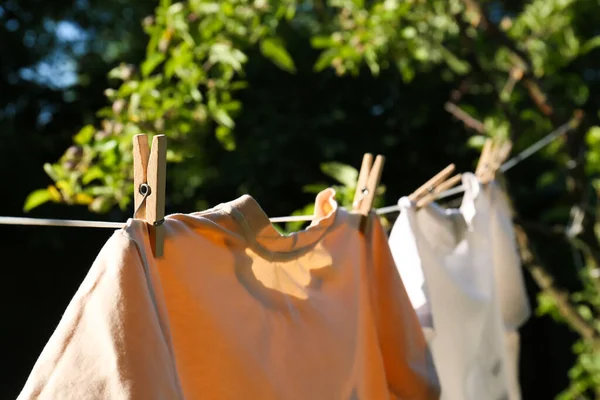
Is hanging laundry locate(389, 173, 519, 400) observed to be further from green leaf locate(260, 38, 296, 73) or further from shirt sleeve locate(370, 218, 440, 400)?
green leaf locate(260, 38, 296, 73)

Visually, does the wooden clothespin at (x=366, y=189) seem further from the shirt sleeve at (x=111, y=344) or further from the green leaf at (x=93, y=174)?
the green leaf at (x=93, y=174)

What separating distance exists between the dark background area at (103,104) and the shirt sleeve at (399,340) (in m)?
2.39

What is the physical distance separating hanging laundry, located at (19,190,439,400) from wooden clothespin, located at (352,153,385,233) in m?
0.02

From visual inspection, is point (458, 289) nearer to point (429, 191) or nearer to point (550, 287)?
point (429, 191)

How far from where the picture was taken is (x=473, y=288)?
50.3 inches

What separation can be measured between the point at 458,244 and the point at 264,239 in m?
0.54

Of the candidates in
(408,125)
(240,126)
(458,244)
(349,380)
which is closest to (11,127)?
(240,126)

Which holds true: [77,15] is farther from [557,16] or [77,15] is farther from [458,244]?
[458,244]

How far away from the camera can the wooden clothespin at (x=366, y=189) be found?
101 centimetres

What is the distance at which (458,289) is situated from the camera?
4.02 feet

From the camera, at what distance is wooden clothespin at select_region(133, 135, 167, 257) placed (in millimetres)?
643

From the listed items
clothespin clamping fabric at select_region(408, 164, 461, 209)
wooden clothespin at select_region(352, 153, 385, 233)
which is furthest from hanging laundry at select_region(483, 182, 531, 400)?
wooden clothespin at select_region(352, 153, 385, 233)

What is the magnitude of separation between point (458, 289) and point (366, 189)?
0.28m

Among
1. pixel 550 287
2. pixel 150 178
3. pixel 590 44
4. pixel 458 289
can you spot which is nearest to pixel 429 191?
pixel 458 289
